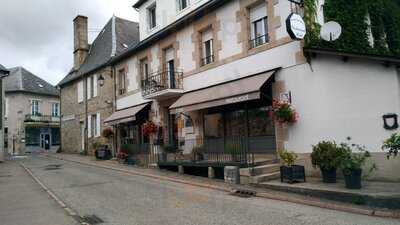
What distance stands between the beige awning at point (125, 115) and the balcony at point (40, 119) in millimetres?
22818

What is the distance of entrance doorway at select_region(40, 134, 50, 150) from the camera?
4250cm

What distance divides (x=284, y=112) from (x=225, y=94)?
2358mm

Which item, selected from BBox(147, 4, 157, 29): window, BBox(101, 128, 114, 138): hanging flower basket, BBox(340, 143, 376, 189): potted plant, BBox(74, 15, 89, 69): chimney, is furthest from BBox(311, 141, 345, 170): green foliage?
BBox(74, 15, 89, 69): chimney

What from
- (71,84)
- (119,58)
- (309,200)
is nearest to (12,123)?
(71,84)

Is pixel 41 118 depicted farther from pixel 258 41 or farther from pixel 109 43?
pixel 258 41

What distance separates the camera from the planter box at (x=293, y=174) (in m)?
9.65

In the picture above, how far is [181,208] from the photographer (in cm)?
769

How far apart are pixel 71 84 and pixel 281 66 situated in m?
20.8

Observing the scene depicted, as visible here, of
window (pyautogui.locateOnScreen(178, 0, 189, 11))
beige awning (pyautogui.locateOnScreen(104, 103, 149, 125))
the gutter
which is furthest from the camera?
beige awning (pyautogui.locateOnScreen(104, 103, 149, 125))

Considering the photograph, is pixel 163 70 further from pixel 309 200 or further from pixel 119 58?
pixel 309 200

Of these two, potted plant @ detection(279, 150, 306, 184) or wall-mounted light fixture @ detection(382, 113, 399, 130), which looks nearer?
potted plant @ detection(279, 150, 306, 184)

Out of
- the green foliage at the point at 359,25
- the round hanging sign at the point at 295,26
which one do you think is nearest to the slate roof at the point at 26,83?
the round hanging sign at the point at 295,26

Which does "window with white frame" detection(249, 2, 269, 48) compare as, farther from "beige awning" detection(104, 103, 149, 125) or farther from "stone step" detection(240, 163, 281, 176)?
A: "beige awning" detection(104, 103, 149, 125)

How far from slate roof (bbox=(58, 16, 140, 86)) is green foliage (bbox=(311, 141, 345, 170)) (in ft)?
51.0
